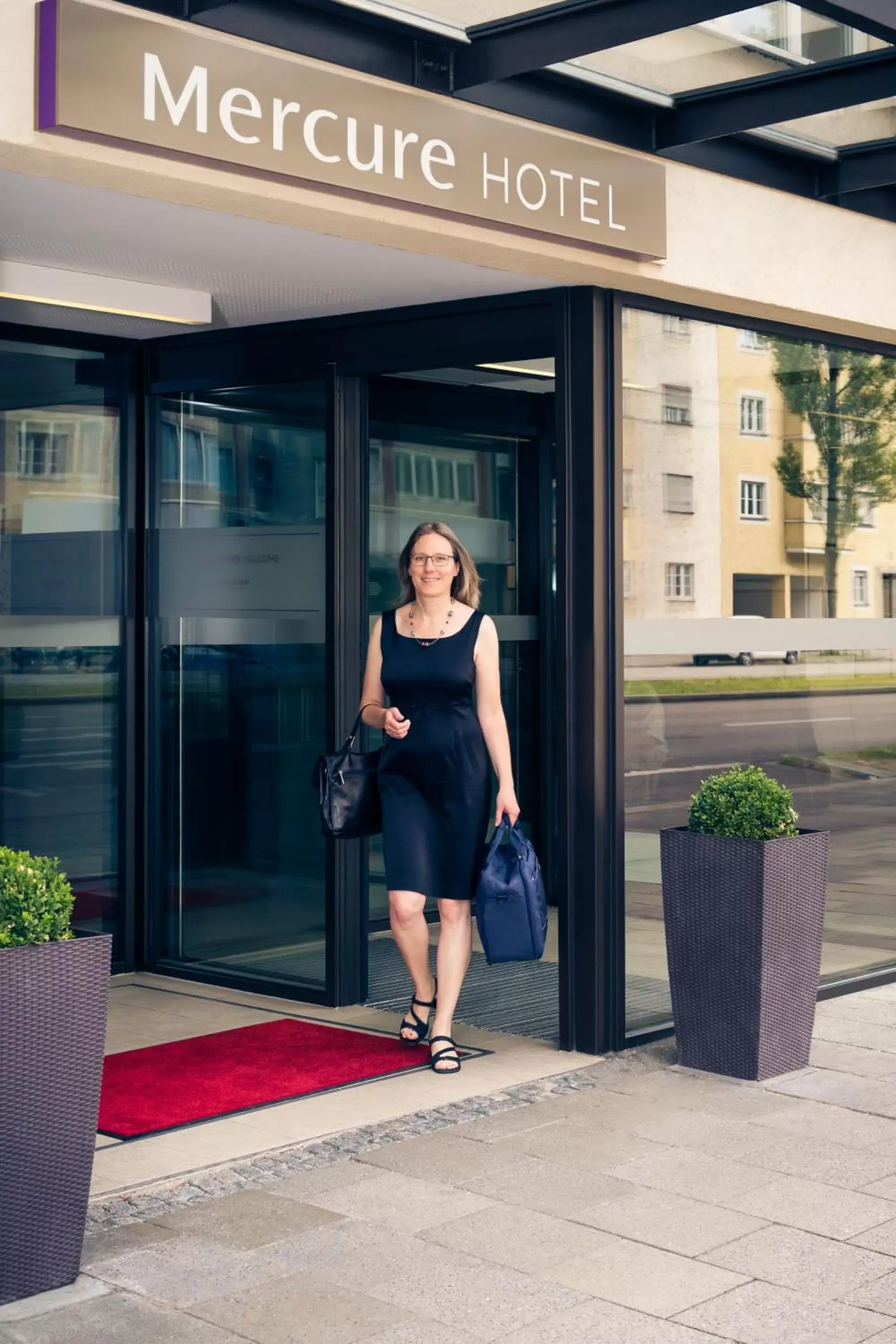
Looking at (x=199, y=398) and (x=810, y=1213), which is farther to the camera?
(x=199, y=398)

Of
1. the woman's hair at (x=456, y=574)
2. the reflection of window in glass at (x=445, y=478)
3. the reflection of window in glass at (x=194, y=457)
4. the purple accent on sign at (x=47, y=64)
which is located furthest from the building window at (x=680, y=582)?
the purple accent on sign at (x=47, y=64)

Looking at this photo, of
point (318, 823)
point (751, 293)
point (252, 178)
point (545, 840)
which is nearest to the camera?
point (252, 178)

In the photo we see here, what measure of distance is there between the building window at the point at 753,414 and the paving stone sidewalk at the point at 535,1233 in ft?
8.78

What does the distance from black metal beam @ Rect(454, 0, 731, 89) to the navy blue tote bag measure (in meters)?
2.44

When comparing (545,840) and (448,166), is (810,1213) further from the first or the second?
(545,840)

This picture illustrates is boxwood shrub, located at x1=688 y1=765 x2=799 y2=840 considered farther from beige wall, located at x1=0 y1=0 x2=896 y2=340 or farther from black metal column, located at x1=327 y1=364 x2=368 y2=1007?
beige wall, located at x1=0 y1=0 x2=896 y2=340

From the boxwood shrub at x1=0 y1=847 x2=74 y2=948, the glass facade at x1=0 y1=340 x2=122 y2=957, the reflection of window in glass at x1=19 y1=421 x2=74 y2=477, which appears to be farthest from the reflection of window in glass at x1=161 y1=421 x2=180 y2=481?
the boxwood shrub at x1=0 y1=847 x2=74 y2=948

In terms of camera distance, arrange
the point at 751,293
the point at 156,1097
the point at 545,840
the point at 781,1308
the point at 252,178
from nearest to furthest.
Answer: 1. the point at 781,1308
2. the point at 252,178
3. the point at 156,1097
4. the point at 751,293
5. the point at 545,840

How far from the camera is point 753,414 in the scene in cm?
689

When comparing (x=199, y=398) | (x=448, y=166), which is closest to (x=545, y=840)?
(x=199, y=398)

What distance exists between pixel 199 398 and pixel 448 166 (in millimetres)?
2414

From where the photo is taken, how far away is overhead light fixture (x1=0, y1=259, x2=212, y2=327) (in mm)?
5945

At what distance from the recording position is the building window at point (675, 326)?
6.43 meters

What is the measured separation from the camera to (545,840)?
9.52 metres
